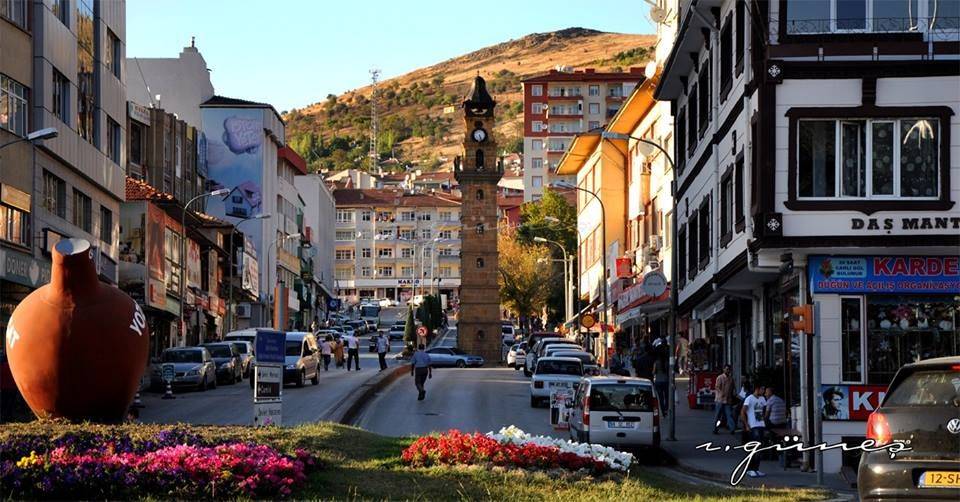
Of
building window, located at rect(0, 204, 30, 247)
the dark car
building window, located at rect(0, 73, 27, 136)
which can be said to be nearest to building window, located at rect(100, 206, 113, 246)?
building window, located at rect(0, 204, 30, 247)

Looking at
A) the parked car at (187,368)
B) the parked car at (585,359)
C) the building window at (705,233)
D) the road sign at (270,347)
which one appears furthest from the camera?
the parked car at (187,368)

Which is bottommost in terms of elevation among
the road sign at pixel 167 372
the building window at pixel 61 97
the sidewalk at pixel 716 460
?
the sidewalk at pixel 716 460

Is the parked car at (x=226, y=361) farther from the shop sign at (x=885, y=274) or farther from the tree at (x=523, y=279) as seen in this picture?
the tree at (x=523, y=279)

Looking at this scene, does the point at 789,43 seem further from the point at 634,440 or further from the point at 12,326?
the point at 12,326

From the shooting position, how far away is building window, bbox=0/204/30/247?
45188 millimetres

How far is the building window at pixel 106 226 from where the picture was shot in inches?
2291

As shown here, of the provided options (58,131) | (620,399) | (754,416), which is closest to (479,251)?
(58,131)

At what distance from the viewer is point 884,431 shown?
13.5 meters

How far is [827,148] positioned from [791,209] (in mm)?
1299

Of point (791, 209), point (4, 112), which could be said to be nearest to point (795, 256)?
point (791, 209)

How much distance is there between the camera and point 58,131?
156 feet

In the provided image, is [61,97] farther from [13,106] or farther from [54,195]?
[13,106]

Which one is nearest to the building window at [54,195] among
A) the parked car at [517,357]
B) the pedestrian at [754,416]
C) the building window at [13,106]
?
the building window at [13,106]

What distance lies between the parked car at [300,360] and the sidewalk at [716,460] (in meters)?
15.8
